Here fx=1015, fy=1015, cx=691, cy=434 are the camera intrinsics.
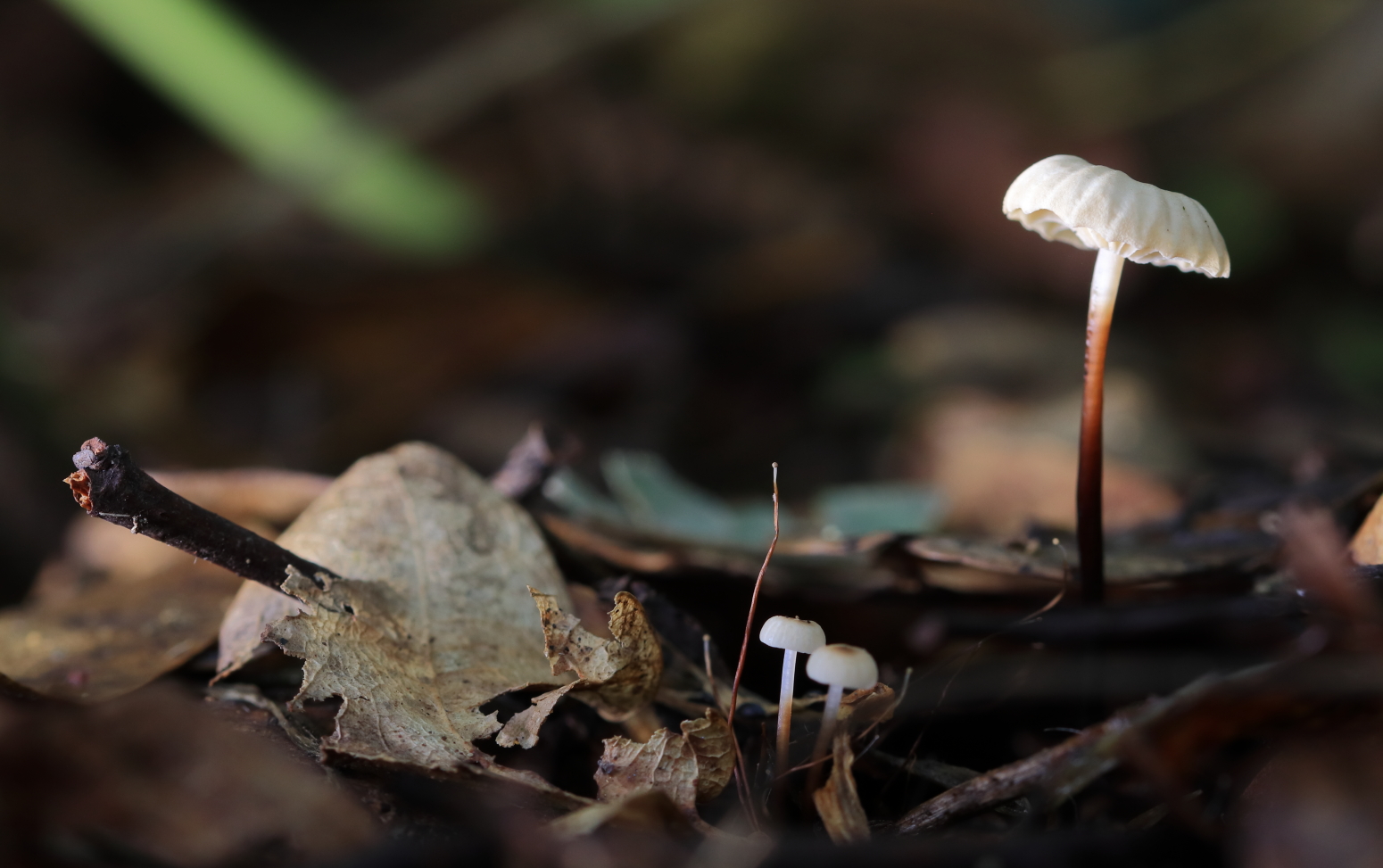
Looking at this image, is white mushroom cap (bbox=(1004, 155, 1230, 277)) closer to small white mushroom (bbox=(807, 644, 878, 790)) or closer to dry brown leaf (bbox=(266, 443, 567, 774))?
small white mushroom (bbox=(807, 644, 878, 790))

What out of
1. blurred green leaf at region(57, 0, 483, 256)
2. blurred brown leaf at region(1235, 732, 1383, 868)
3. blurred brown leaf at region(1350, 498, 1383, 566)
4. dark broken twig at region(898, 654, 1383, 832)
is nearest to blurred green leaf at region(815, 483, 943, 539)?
blurred brown leaf at region(1350, 498, 1383, 566)

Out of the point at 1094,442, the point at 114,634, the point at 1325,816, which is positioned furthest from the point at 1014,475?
the point at 114,634

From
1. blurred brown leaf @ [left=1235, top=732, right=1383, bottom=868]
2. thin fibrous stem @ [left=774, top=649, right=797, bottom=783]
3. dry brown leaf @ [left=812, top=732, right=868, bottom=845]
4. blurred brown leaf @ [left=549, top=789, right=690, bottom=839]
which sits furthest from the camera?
thin fibrous stem @ [left=774, top=649, right=797, bottom=783]

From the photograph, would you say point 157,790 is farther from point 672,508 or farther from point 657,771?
point 672,508

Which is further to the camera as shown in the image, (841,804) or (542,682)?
(542,682)

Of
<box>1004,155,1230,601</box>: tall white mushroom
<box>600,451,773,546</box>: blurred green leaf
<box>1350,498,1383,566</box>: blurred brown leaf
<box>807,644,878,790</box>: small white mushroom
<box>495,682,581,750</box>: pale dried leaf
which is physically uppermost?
<box>1004,155,1230,601</box>: tall white mushroom

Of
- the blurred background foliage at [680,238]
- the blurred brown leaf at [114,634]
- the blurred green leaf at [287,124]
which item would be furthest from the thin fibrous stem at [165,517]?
the blurred green leaf at [287,124]

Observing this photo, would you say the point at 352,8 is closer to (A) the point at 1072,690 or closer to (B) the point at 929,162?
(B) the point at 929,162
